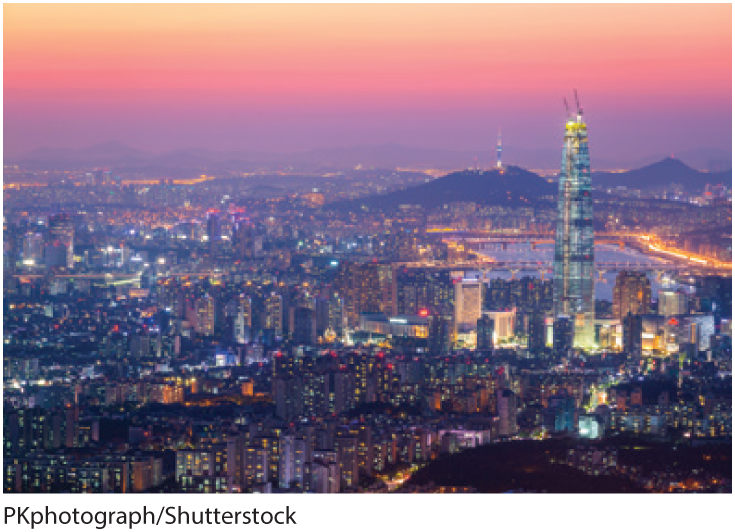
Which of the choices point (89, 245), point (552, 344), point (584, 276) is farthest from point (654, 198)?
point (89, 245)

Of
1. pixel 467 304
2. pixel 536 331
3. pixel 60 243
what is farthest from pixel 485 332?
pixel 60 243

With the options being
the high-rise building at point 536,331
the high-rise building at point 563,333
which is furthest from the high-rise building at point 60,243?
the high-rise building at point 563,333

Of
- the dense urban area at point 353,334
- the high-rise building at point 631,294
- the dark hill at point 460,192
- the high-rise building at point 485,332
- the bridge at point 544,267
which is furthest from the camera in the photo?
the bridge at point 544,267

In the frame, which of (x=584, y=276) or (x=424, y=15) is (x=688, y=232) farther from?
(x=424, y=15)

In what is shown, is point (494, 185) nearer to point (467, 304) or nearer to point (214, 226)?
point (467, 304)

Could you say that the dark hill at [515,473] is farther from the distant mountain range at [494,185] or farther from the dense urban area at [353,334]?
the distant mountain range at [494,185]

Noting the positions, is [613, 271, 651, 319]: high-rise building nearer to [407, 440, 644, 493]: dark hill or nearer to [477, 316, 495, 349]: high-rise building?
[477, 316, 495, 349]: high-rise building

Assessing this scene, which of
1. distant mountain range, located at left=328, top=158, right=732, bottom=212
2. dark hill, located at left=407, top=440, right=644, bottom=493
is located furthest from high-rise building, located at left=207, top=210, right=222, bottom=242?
dark hill, located at left=407, top=440, right=644, bottom=493
